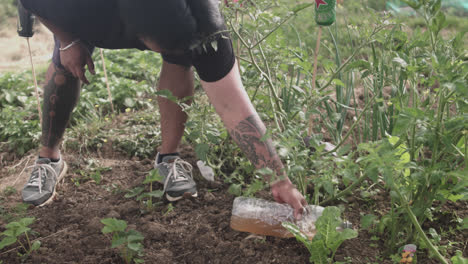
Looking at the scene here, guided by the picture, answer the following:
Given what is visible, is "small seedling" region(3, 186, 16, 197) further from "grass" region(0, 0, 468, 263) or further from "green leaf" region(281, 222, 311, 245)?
"green leaf" region(281, 222, 311, 245)

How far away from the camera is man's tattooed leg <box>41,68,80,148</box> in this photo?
2.11m

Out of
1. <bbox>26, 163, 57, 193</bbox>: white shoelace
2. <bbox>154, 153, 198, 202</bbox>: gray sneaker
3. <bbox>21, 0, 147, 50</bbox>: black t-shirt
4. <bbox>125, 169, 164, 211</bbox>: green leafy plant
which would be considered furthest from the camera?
<bbox>26, 163, 57, 193</bbox>: white shoelace

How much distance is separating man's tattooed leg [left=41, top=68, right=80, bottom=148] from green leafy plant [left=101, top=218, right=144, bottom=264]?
746mm

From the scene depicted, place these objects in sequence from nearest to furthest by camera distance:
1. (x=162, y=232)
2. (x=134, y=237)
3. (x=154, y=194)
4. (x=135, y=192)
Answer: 1. (x=134, y=237)
2. (x=162, y=232)
3. (x=154, y=194)
4. (x=135, y=192)

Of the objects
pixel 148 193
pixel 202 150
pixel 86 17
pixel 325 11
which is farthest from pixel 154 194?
pixel 325 11

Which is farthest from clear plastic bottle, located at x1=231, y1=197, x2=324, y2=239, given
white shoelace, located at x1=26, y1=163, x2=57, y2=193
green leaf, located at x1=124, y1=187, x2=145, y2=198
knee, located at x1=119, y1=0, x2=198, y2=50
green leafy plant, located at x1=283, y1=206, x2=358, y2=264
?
white shoelace, located at x1=26, y1=163, x2=57, y2=193

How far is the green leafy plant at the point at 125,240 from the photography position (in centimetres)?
158

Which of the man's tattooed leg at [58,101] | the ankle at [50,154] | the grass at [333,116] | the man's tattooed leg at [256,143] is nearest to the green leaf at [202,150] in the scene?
the grass at [333,116]

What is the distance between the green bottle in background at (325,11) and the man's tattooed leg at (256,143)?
412 millimetres

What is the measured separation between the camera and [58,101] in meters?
2.14

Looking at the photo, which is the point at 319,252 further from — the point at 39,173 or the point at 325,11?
the point at 39,173

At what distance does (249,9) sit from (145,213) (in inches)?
38.2

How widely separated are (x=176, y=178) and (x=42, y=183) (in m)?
0.64

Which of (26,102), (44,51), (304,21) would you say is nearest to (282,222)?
(26,102)
